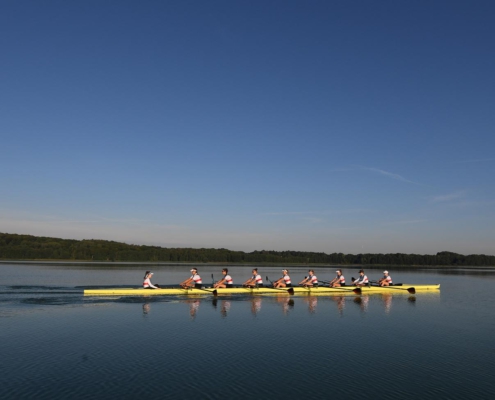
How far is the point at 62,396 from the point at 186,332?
7.67 m

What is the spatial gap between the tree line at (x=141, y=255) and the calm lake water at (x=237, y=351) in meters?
99.6

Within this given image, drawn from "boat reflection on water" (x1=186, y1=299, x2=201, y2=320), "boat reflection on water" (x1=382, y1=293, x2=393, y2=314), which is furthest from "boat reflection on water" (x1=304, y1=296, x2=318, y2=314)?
"boat reflection on water" (x1=186, y1=299, x2=201, y2=320)

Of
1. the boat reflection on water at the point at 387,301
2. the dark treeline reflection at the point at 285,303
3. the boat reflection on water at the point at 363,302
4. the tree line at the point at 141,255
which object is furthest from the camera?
the tree line at the point at 141,255

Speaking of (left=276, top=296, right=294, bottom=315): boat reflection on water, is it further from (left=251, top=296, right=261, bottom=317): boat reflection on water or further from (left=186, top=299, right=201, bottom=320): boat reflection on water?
(left=186, top=299, right=201, bottom=320): boat reflection on water

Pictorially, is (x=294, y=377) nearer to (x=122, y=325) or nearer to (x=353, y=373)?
(x=353, y=373)

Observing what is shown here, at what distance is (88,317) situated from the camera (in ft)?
65.5

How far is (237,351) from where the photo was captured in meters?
14.4

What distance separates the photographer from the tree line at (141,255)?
116312 millimetres

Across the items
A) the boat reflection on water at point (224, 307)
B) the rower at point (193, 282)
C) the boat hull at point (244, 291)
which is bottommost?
the boat reflection on water at point (224, 307)

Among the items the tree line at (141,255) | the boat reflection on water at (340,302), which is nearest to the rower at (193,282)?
the boat reflection on water at (340,302)

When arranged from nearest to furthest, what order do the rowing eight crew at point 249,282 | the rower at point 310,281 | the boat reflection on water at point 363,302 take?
1. the boat reflection on water at point 363,302
2. the rowing eight crew at point 249,282
3. the rower at point 310,281

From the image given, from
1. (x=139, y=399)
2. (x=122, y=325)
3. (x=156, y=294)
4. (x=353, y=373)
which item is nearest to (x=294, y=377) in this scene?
(x=353, y=373)

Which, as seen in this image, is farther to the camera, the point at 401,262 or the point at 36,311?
the point at 401,262

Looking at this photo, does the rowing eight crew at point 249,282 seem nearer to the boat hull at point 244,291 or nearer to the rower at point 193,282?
the rower at point 193,282
